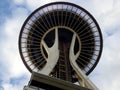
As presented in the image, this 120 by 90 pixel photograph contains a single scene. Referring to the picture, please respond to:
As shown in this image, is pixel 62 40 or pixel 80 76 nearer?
pixel 80 76

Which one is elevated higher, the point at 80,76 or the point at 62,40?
the point at 62,40

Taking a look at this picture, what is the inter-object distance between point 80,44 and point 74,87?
2446cm

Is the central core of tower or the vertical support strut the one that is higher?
the central core of tower

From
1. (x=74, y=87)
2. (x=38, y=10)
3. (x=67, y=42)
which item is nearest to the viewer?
(x=74, y=87)

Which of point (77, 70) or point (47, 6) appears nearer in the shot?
point (77, 70)

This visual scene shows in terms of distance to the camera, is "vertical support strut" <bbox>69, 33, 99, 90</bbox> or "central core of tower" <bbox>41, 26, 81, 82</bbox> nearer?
"vertical support strut" <bbox>69, 33, 99, 90</bbox>

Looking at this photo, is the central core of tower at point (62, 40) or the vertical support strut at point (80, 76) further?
the central core of tower at point (62, 40)

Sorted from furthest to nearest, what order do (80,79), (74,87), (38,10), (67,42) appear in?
(67,42) → (38,10) → (80,79) → (74,87)

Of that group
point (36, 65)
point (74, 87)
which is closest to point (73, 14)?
point (36, 65)

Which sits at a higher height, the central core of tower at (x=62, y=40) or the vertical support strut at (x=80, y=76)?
the central core of tower at (x=62, y=40)

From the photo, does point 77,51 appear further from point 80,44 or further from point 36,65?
point 36,65

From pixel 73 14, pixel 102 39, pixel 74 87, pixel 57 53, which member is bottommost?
pixel 74 87

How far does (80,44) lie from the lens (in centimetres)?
6269

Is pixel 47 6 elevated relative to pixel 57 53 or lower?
elevated
